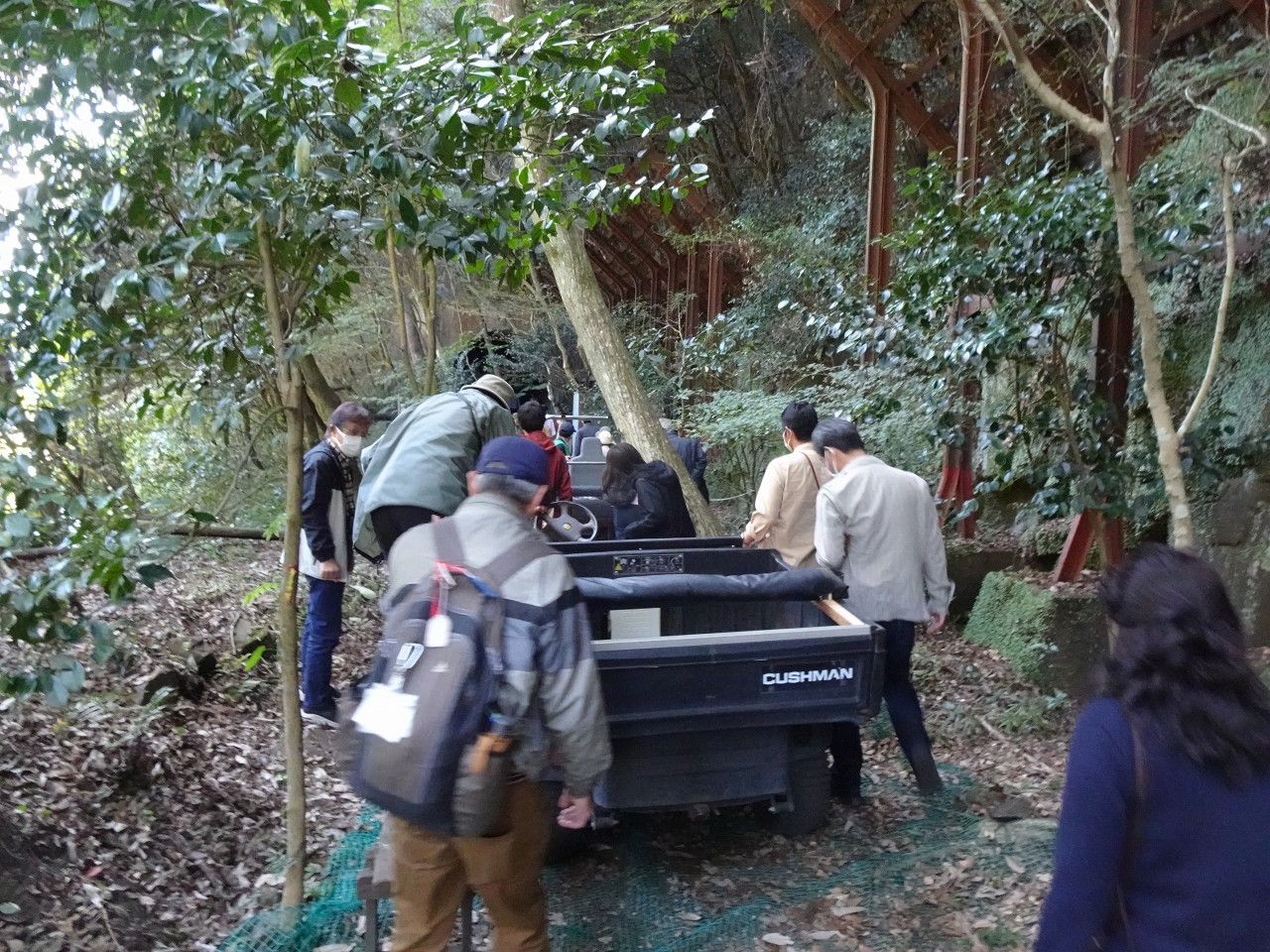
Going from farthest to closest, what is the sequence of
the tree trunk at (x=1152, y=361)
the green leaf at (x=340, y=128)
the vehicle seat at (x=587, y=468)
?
the vehicle seat at (x=587, y=468) → the tree trunk at (x=1152, y=361) → the green leaf at (x=340, y=128)

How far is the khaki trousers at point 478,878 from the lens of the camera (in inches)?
101

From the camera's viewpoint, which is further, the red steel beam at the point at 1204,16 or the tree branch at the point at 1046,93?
the red steel beam at the point at 1204,16

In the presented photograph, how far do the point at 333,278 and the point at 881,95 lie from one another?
8.32 m

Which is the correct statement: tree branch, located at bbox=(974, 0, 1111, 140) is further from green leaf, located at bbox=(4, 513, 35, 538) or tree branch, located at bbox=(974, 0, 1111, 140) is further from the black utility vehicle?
green leaf, located at bbox=(4, 513, 35, 538)

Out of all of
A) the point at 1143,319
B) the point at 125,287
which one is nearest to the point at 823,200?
the point at 1143,319

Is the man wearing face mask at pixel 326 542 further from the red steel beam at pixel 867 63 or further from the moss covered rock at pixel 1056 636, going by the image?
the red steel beam at pixel 867 63

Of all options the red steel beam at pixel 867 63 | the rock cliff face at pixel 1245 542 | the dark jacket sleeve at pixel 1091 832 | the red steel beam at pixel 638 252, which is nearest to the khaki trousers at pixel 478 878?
the dark jacket sleeve at pixel 1091 832

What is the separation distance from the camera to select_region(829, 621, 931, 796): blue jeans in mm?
4562

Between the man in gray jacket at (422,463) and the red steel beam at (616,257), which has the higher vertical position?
the red steel beam at (616,257)

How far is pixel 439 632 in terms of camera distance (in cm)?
240

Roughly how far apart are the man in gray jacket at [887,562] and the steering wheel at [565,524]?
6.04ft

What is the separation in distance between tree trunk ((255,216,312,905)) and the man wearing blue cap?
2.71 feet

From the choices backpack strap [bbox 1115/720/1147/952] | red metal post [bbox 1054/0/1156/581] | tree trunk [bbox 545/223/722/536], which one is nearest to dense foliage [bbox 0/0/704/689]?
backpack strap [bbox 1115/720/1147/952]

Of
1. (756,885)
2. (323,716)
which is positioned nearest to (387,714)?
(756,885)
